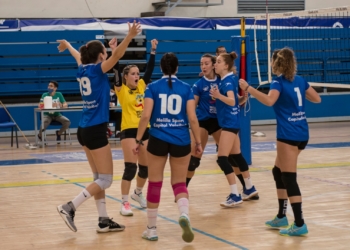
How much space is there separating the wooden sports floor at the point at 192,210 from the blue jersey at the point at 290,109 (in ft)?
3.47

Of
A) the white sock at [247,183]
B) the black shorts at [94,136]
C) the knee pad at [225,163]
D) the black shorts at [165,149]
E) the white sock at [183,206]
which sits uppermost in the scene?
the black shorts at [94,136]

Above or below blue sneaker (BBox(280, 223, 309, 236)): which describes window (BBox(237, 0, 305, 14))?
above

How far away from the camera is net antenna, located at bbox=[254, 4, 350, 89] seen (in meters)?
19.3

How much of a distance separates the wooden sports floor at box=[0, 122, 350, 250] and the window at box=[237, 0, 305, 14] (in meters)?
9.33

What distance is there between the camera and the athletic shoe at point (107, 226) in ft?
22.5

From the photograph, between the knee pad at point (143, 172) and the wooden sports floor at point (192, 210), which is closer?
the wooden sports floor at point (192, 210)

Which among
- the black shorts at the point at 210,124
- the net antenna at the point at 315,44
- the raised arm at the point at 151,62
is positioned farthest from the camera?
the net antenna at the point at 315,44

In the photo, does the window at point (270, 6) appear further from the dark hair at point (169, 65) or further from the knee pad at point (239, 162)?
the dark hair at point (169, 65)

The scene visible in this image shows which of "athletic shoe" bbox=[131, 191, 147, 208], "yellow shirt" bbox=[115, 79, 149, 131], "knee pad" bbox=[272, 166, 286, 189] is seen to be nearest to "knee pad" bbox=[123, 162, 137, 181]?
"yellow shirt" bbox=[115, 79, 149, 131]

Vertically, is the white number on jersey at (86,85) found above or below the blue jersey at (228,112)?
above

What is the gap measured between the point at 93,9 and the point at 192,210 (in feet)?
41.5

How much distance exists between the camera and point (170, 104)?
6328mm

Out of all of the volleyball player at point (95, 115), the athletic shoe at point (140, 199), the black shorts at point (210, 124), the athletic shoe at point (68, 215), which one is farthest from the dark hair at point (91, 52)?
the black shorts at point (210, 124)

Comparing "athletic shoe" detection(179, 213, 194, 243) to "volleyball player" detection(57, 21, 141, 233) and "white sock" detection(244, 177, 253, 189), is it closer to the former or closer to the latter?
"volleyball player" detection(57, 21, 141, 233)
